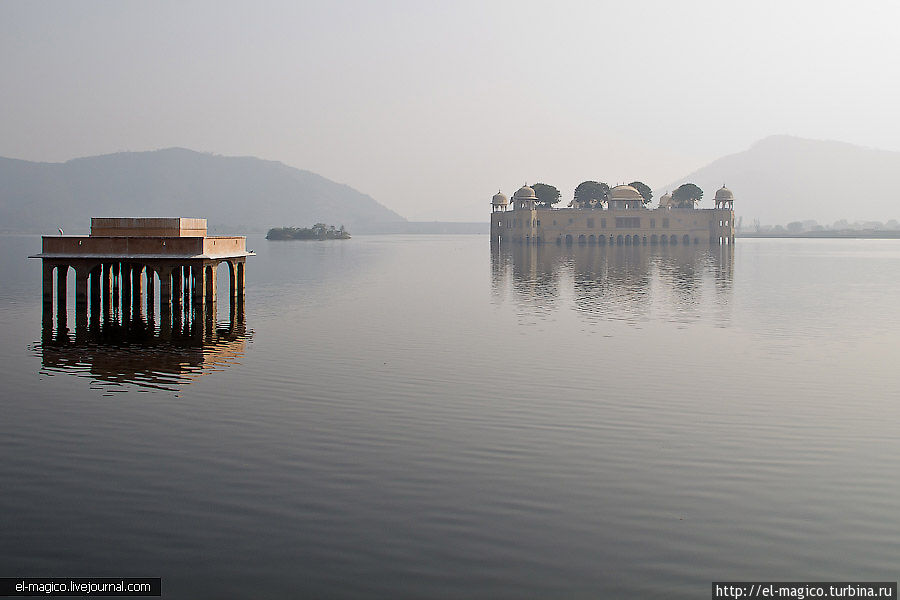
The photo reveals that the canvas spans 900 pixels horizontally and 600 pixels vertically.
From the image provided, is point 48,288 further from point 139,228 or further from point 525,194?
point 525,194

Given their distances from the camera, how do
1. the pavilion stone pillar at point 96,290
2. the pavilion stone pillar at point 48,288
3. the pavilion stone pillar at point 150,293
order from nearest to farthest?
the pavilion stone pillar at point 48,288 < the pavilion stone pillar at point 150,293 < the pavilion stone pillar at point 96,290

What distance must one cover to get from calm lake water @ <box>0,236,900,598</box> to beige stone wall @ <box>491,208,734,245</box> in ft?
522

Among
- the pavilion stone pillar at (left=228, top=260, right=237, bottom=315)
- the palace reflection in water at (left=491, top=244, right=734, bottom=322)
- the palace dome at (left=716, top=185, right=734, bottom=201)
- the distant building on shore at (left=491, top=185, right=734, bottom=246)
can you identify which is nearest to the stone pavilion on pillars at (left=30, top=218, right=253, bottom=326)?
the pavilion stone pillar at (left=228, top=260, right=237, bottom=315)

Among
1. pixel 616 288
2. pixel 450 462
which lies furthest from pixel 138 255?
pixel 616 288

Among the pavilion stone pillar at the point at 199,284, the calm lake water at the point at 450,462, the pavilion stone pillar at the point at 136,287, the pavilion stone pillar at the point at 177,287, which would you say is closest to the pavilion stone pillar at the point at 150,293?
the pavilion stone pillar at the point at 136,287

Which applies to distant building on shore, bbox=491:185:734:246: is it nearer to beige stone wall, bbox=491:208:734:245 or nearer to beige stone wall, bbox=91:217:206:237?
beige stone wall, bbox=491:208:734:245

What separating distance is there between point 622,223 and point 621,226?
0.69 meters

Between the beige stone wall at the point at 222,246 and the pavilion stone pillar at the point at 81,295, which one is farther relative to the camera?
the beige stone wall at the point at 222,246

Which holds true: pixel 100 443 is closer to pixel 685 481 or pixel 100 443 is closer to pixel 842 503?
pixel 685 481

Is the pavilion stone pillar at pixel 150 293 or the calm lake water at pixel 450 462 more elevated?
the pavilion stone pillar at pixel 150 293

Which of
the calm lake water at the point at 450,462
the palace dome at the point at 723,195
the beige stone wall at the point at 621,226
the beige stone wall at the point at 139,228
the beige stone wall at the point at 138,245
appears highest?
the palace dome at the point at 723,195

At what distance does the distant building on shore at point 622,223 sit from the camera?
633 feet

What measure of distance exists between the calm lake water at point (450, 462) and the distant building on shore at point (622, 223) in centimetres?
15922

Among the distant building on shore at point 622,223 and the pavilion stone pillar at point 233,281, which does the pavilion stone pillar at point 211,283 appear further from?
the distant building on shore at point 622,223
